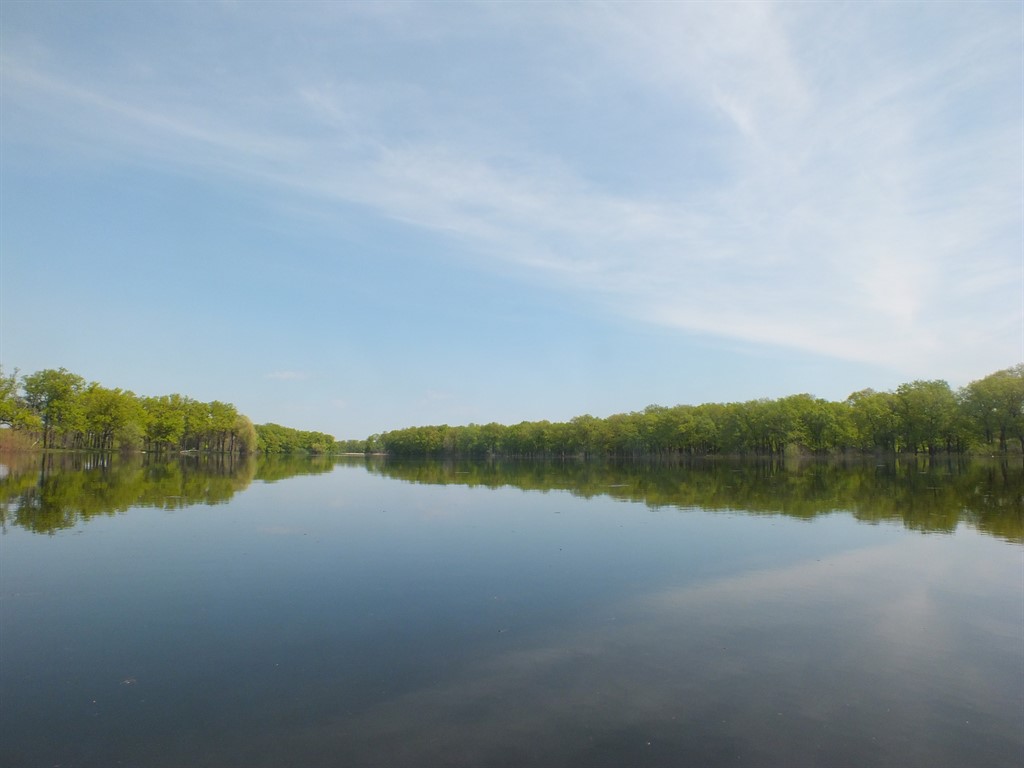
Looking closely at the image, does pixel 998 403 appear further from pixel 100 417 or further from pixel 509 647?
pixel 100 417

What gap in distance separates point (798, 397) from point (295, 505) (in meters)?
Answer: 109

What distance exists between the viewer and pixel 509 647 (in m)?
9.75

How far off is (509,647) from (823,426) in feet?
372

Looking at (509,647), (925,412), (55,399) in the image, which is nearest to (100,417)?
(55,399)

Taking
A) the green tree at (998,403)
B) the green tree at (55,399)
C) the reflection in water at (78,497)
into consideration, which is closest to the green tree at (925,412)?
the green tree at (998,403)

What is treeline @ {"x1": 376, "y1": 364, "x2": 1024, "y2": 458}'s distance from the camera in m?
84.9

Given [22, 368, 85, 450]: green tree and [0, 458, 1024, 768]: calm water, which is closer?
[0, 458, 1024, 768]: calm water

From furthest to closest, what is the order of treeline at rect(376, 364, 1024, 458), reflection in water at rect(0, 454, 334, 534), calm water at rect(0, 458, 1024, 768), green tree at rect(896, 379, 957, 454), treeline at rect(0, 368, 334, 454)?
green tree at rect(896, 379, 957, 454), treeline at rect(376, 364, 1024, 458), treeline at rect(0, 368, 334, 454), reflection in water at rect(0, 454, 334, 534), calm water at rect(0, 458, 1024, 768)

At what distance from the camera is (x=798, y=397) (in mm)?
113562

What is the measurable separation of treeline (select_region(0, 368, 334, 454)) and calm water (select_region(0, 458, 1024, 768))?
258ft

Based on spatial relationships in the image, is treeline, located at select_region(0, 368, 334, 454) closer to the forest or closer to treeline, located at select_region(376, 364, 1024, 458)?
the forest

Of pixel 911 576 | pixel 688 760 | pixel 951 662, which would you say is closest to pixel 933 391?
pixel 911 576

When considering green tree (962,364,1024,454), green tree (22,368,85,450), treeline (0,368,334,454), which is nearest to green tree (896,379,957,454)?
green tree (962,364,1024,454)

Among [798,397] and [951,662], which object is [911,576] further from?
[798,397]
